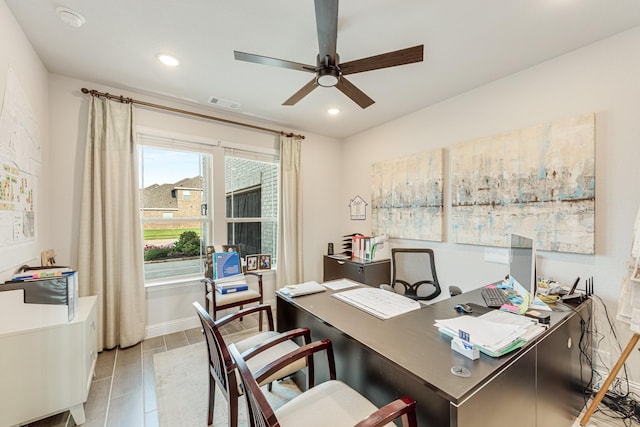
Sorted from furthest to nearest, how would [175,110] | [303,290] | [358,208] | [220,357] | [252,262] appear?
[358,208] → [252,262] → [175,110] → [303,290] → [220,357]

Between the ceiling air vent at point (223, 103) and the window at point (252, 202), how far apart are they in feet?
1.83

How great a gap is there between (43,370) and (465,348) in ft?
7.61

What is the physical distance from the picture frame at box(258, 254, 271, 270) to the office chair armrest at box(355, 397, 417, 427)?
113 inches

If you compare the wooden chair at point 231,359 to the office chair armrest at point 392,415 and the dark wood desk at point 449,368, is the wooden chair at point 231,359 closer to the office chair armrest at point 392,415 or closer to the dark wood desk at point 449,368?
the dark wood desk at point 449,368

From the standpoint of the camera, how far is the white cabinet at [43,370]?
1479 mm

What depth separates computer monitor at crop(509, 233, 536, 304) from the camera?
1490mm

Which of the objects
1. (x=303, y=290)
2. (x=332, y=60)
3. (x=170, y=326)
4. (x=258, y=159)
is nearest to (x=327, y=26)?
(x=332, y=60)

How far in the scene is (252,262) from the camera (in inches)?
141

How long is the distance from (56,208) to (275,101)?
2401mm

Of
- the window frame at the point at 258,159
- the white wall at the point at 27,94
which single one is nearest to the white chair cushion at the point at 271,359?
the white wall at the point at 27,94

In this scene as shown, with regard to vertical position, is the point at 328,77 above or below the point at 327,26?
below

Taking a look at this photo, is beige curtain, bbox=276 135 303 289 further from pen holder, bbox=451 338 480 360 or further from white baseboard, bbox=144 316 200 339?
pen holder, bbox=451 338 480 360

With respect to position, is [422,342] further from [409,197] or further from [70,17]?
[70,17]

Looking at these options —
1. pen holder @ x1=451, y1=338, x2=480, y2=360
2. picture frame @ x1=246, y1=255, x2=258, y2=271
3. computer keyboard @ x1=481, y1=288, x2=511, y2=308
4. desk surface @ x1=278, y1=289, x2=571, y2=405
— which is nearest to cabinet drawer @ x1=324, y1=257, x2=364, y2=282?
picture frame @ x1=246, y1=255, x2=258, y2=271
